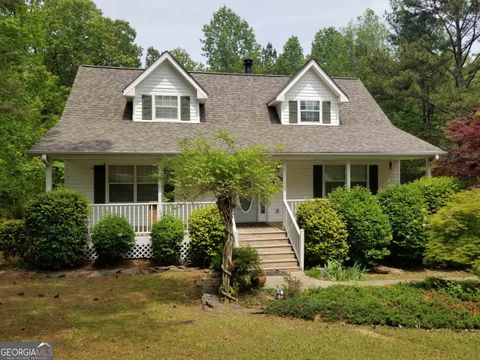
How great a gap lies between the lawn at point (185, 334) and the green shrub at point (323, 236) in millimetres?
4603

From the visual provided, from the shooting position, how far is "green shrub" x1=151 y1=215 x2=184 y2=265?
12.8 meters

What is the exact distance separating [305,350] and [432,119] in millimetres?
27918

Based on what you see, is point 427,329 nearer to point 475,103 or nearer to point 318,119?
point 318,119

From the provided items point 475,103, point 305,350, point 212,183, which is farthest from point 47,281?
point 475,103

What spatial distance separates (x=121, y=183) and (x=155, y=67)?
472 centimetres

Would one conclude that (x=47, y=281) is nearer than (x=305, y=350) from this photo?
No

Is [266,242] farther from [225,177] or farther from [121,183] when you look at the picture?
[121,183]

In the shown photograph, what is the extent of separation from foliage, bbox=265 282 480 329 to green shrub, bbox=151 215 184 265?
17.1 feet

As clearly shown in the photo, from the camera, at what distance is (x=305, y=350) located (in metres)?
6.05

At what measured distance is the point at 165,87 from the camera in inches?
640

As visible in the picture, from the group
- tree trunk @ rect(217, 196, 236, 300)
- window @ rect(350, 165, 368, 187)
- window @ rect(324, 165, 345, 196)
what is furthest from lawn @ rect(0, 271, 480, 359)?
window @ rect(350, 165, 368, 187)

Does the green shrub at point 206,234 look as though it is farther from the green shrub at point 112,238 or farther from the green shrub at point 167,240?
the green shrub at point 112,238

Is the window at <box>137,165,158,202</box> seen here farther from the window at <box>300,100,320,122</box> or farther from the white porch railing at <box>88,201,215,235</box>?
the window at <box>300,100,320,122</box>

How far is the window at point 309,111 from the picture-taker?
17.6m
